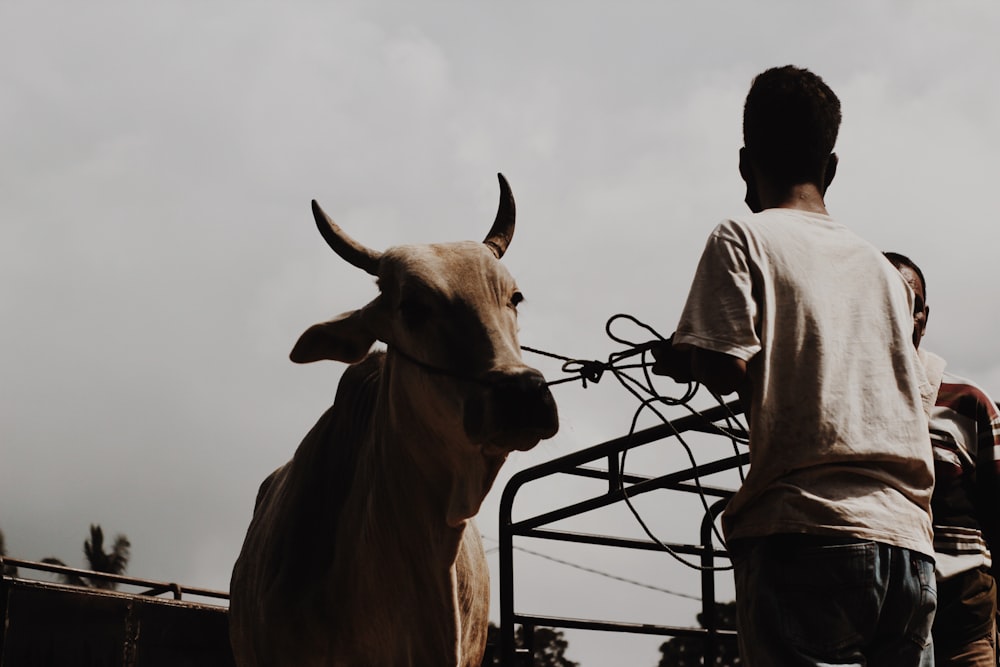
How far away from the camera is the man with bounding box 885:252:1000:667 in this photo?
4.06 metres

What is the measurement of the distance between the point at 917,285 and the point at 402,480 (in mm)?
2038

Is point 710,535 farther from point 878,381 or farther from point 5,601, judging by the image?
point 878,381

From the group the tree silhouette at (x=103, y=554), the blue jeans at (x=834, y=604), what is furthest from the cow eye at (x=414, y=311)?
the tree silhouette at (x=103, y=554)

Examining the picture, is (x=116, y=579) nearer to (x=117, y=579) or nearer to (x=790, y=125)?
(x=117, y=579)

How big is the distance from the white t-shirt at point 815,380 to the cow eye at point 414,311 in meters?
1.85

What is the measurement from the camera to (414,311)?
4.56 m

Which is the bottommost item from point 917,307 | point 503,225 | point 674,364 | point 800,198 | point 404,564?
point 404,564

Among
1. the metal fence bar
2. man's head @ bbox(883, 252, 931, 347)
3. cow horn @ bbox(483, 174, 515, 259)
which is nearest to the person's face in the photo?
man's head @ bbox(883, 252, 931, 347)

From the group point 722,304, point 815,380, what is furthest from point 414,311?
point 815,380

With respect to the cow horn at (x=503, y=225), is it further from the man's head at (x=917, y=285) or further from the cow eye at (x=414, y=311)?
the man's head at (x=917, y=285)

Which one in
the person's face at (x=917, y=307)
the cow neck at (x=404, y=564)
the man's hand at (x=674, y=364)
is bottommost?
the cow neck at (x=404, y=564)

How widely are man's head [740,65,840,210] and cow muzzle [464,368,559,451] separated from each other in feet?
3.77

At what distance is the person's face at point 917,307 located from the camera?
437 centimetres

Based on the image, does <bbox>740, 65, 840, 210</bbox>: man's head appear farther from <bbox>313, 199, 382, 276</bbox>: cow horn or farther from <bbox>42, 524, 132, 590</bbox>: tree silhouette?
<bbox>42, 524, 132, 590</bbox>: tree silhouette
